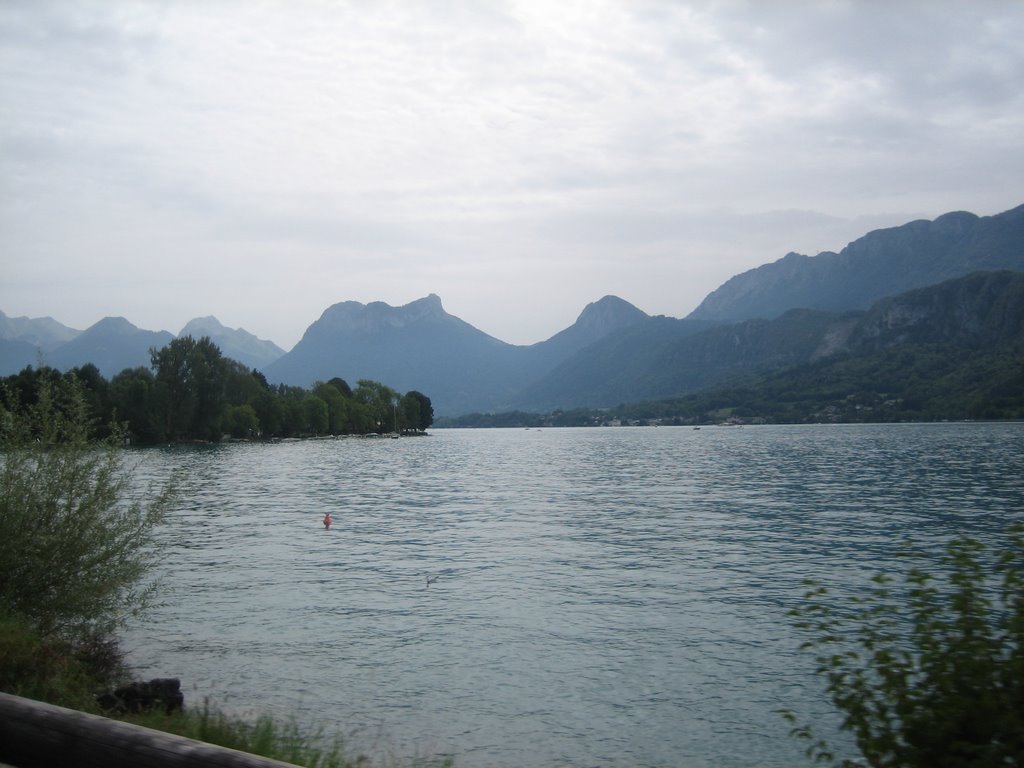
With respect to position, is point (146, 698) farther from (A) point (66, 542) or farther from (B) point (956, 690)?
(B) point (956, 690)

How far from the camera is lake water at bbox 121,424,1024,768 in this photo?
17.9 meters

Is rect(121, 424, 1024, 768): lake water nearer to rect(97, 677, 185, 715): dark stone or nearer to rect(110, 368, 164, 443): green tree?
rect(97, 677, 185, 715): dark stone

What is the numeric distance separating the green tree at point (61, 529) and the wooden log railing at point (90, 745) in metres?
11.4

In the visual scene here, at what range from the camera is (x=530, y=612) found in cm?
2764

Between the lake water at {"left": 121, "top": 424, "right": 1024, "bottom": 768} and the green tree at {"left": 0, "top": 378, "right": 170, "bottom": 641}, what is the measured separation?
331 cm

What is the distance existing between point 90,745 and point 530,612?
21870 millimetres

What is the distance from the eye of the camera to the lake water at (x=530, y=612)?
1789 cm

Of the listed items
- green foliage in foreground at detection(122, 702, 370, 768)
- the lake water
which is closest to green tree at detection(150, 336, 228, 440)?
the lake water

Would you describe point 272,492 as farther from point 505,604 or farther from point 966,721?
point 966,721

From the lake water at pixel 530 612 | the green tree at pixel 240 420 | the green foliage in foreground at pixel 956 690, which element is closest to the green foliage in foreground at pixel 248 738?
the lake water at pixel 530 612

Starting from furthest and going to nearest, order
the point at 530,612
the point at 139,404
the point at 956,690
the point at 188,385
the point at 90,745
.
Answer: the point at 188,385
the point at 139,404
the point at 530,612
the point at 956,690
the point at 90,745

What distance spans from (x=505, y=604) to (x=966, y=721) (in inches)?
888

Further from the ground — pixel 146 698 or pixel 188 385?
pixel 188 385

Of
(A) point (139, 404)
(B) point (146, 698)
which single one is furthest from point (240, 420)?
(B) point (146, 698)
